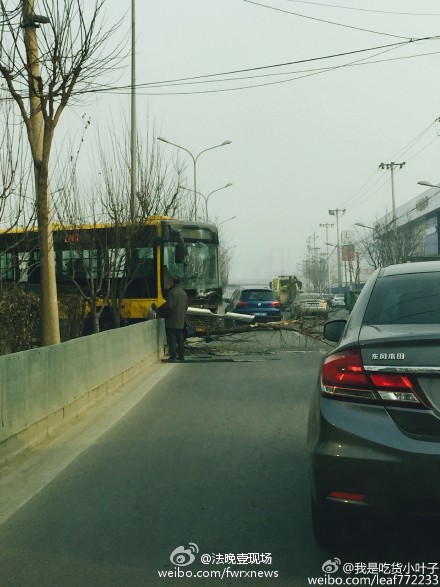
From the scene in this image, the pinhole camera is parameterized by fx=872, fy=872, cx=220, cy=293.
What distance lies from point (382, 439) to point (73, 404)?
665 cm

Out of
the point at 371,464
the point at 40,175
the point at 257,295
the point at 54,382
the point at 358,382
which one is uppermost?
the point at 40,175

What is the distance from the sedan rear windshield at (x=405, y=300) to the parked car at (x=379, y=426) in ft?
0.93

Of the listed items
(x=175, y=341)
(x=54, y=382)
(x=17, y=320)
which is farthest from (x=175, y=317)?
(x=54, y=382)

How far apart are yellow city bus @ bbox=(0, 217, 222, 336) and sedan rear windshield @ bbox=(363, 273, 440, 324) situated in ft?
48.7

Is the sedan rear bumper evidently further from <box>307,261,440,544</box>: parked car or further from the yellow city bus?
the yellow city bus

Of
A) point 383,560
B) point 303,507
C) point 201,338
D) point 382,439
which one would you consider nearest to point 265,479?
point 303,507

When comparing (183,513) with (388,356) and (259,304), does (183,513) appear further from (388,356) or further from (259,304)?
(259,304)

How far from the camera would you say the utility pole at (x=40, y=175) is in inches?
445

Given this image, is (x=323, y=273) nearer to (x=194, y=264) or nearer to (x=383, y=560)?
(x=194, y=264)

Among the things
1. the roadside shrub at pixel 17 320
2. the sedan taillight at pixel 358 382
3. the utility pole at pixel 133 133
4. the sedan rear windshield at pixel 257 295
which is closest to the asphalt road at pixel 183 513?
the sedan taillight at pixel 358 382

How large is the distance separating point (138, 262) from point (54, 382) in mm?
12091

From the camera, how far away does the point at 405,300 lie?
4969 mm

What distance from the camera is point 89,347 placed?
1124cm

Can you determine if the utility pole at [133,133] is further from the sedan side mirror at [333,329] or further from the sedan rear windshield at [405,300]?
the sedan rear windshield at [405,300]
